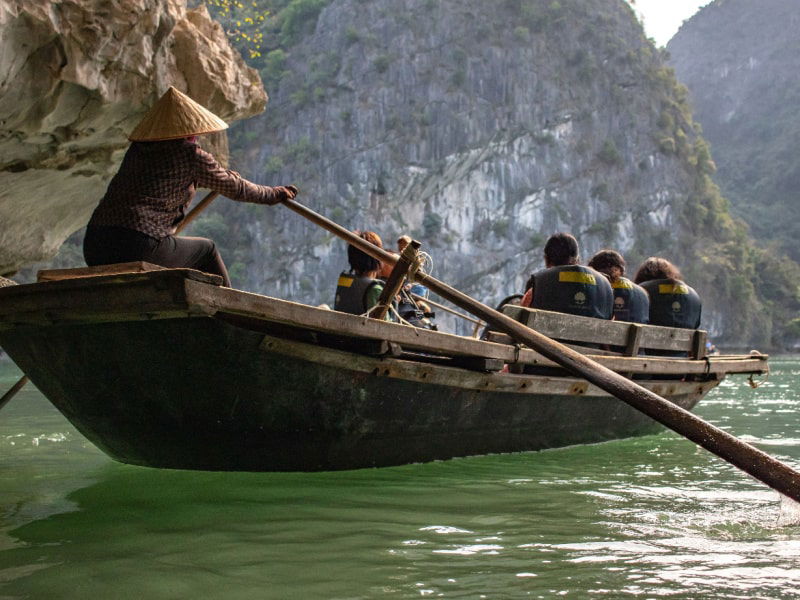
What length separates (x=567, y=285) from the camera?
5570mm

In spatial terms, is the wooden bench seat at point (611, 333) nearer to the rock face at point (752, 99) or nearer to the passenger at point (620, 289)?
the passenger at point (620, 289)

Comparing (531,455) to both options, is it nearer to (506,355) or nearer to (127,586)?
(506,355)

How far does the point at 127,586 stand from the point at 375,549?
84 cm

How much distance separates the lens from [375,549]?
2959mm

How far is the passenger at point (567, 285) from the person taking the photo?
18.3 feet

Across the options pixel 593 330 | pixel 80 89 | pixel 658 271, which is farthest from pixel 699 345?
pixel 80 89

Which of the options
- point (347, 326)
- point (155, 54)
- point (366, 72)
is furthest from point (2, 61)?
point (366, 72)

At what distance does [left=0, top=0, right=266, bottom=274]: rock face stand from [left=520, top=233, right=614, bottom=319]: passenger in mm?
3990

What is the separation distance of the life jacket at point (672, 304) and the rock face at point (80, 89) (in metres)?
4.86

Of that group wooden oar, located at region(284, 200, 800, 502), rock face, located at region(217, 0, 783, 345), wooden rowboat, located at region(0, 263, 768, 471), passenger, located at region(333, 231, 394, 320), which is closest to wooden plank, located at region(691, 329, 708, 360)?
wooden rowboat, located at region(0, 263, 768, 471)

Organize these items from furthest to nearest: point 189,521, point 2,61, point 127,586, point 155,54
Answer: point 155,54 < point 2,61 < point 189,521 < point 127,586

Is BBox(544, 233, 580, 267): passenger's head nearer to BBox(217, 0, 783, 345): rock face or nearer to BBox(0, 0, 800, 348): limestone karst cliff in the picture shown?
BBox(0, 0, 800, 348): limestone karst cliff

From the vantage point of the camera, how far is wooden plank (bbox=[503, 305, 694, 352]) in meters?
4.99

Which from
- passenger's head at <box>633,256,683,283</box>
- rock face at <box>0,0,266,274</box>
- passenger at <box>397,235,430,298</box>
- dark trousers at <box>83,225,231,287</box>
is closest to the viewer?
dark trousers at <box>83,225,231,287</box>
